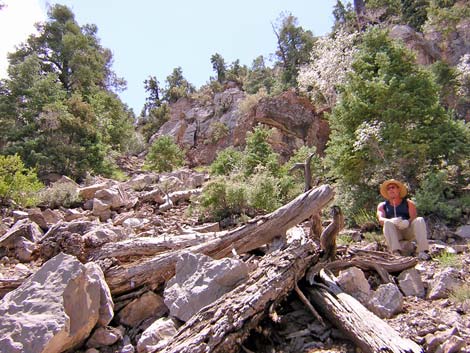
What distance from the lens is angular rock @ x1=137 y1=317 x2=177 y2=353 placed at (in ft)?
9.51

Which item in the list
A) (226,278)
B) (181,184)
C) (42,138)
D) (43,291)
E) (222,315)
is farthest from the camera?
(42,138)

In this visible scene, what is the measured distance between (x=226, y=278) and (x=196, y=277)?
293 mm

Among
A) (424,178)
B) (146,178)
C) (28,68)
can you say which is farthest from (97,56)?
(424,178)

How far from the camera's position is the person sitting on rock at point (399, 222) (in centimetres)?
469

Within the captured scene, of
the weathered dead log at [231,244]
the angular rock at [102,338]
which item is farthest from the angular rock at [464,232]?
the angular rock at [102,338]

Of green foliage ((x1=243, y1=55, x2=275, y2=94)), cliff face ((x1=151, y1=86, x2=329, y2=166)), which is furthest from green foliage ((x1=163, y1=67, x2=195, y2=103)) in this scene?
green foliage ((x1=243, y1=55, x2=275, y2=94))

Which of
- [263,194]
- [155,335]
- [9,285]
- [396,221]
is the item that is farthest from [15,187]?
[396,221]

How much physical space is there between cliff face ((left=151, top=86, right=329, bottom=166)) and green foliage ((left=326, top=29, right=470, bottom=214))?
1151 centimetres

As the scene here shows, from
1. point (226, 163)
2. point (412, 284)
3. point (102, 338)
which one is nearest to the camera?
point (102, 338)

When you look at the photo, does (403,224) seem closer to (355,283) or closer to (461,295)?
(461,295)

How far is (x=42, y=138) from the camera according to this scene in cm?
1411

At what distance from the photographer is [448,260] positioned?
423 centimetres

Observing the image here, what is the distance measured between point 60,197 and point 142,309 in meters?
6.87

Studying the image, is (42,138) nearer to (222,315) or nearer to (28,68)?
(28,68)
